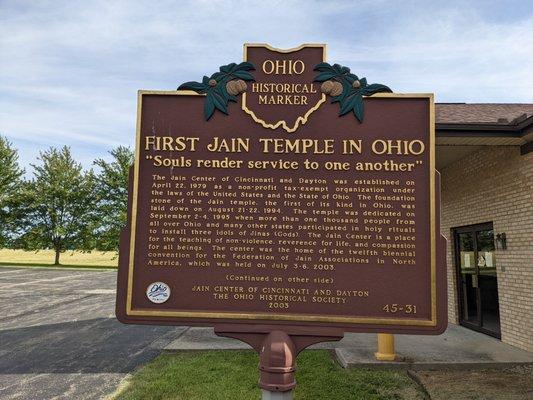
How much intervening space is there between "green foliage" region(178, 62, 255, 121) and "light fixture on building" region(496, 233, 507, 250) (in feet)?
22.1

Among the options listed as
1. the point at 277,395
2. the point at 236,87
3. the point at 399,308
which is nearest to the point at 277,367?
the point at 277,395

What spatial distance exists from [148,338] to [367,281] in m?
7.23

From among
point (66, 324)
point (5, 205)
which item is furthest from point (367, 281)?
→ point (5, 205)

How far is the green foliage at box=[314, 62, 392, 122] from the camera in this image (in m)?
3.42

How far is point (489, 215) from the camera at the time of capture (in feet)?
28.2

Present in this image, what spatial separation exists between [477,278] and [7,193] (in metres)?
39.0

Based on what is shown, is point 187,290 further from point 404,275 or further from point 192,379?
point 192,379

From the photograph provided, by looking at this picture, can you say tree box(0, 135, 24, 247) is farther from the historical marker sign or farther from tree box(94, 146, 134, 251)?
the historical marker sign

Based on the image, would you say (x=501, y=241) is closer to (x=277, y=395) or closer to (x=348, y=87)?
(x=348, y=87)

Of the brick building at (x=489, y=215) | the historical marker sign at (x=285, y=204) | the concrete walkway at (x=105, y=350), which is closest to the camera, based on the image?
the historical marker sign at (x=285, y=204)

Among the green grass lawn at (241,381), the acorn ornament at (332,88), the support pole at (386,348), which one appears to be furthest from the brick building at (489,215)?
the acorn ornament at (332,88)

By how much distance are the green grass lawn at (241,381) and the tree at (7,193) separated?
35782 mm

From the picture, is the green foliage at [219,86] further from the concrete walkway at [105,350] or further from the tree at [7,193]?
the tree at [7,193]

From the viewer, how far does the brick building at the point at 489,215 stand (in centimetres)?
715
